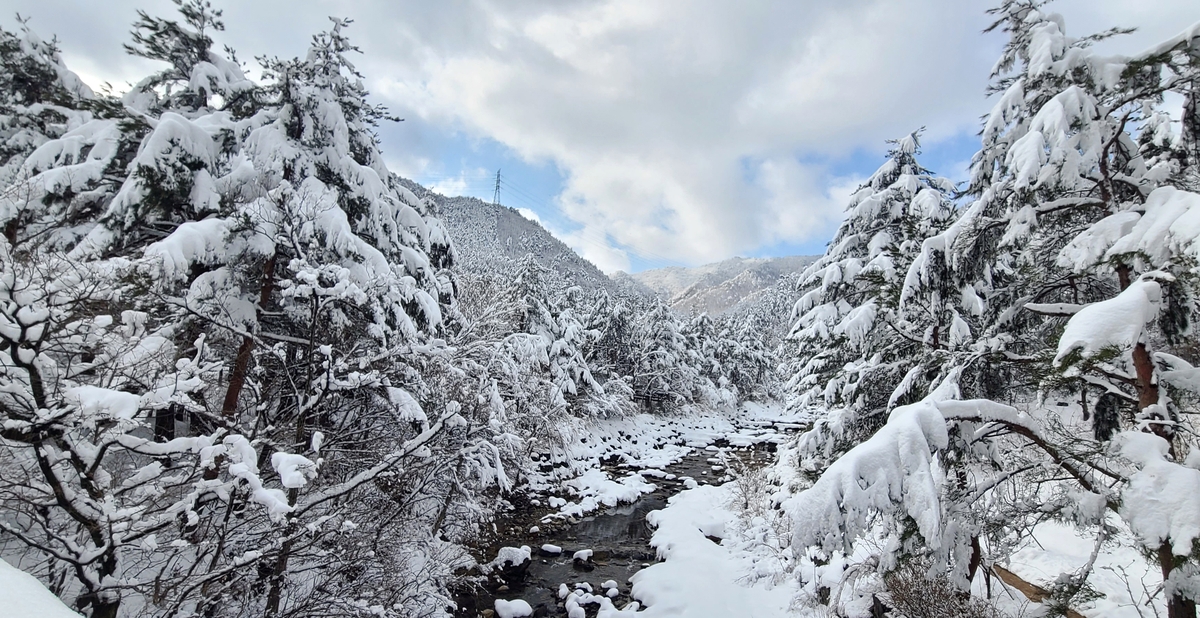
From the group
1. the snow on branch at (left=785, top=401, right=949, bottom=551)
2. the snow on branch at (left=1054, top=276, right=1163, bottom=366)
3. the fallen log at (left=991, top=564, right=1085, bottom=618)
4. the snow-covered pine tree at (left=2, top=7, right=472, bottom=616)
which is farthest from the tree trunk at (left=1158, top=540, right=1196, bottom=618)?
the snow-covered pine tree at (left=2, top=7, right=472, bottom=616)

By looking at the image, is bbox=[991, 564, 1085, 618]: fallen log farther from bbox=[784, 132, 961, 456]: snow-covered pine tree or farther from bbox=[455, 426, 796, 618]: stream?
bbox=[455, 426, 796, 618]: stream

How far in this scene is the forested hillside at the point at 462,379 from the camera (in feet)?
11.3

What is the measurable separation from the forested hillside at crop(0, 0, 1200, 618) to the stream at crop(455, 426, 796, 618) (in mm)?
119

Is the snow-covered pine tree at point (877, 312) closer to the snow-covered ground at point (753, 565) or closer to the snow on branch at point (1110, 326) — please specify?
the snow-covered ground at point (753, 565)

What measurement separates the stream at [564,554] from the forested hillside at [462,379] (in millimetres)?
119

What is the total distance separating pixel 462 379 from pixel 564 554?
5582 millimetres

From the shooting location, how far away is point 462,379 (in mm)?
10312

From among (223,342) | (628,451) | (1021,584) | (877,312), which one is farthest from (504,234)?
(1021,584)

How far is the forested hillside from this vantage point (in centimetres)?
344

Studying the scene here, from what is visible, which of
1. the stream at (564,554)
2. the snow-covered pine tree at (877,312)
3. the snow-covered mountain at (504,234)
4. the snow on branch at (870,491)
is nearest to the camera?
the snow on branch at (870,491)

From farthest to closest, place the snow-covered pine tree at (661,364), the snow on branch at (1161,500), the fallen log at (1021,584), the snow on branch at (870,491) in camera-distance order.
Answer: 1. the snow-covered pine tree at (661,364)
2. the fallen log at (1021,584)
3. the snow on branch at (870,491)
4. the snow on branch at (1161,500)

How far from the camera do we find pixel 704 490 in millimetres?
17312

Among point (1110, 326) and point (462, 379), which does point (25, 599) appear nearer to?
point (1110, 326)

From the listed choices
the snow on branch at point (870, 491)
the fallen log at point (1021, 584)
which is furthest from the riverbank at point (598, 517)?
the snow on branch at point (870, 491)
